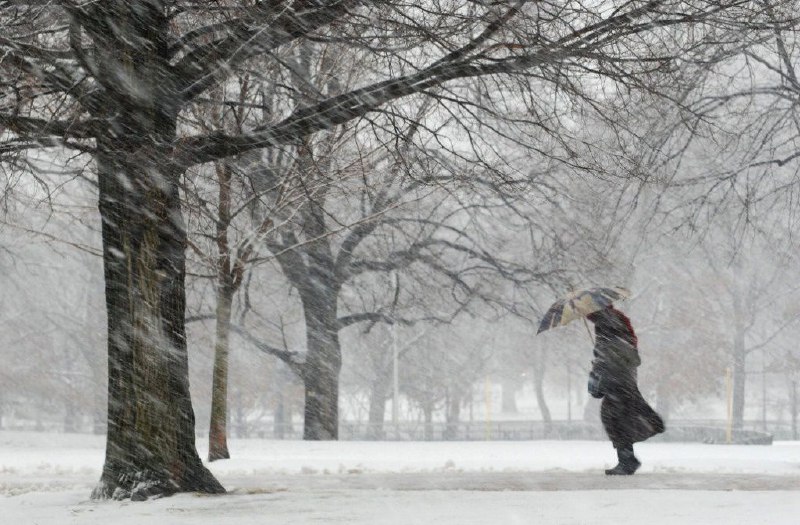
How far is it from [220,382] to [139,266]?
7175mm

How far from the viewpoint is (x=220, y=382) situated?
15.4 metres

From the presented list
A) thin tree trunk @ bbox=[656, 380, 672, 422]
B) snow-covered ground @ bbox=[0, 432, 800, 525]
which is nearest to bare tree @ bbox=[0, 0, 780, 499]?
snow-covered ground @ bbox=[0, 432, 800, 525]

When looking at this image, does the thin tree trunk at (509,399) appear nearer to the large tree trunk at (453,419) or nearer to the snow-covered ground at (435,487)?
the large tree trunk at (453,419)

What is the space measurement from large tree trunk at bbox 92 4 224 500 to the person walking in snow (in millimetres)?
4321

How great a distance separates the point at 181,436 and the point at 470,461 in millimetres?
6447

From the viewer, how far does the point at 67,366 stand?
42125 mm

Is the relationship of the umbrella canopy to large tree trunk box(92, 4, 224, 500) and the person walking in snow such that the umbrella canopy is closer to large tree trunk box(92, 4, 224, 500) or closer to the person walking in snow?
the person walking in snow

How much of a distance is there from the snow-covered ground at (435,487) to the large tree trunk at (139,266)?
15.7 inches

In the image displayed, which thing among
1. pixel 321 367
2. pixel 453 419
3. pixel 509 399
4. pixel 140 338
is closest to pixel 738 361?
pixel 453 419

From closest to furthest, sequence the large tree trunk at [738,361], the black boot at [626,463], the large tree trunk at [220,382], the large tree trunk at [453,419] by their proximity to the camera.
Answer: the black boot at [626,463]
the large tree trunk at [220,382]
the large tree trunk at [738,361]
the large tree trunk at [453,419]

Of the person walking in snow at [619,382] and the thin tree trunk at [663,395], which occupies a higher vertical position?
the person walking in snow at [619,382]

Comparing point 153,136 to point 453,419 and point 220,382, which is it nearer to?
point 220,382

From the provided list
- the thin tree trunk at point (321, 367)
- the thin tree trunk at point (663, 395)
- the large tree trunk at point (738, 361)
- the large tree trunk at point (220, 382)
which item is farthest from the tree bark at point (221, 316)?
the large tree trunk at point (738, 361)

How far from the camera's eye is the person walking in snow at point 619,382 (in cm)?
1081
